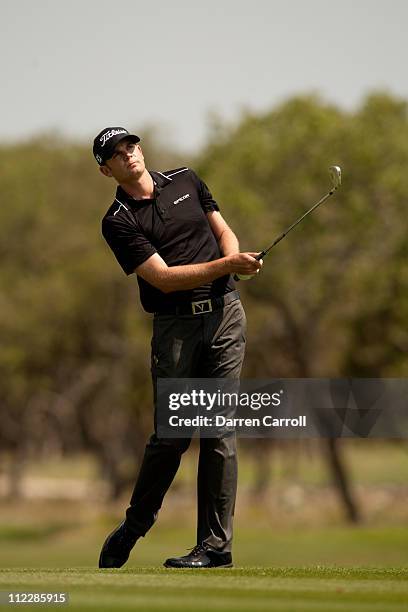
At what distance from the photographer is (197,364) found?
25.9 ft

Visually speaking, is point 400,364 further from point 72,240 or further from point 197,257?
point 197,257

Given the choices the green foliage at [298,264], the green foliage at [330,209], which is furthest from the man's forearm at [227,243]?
the green foliage at [330,209]

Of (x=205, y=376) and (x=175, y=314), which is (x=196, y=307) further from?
(x=205, y=376)

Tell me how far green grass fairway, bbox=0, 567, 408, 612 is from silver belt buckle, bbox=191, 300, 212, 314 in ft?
4.77

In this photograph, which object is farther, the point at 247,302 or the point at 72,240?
the point at 72,240

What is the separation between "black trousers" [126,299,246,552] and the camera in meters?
7.83

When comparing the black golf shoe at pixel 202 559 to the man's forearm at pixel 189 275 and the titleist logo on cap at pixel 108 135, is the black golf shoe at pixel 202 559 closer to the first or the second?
the man's forearm at pixel 189 275

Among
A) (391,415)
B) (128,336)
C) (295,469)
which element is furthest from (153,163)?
(391,415)

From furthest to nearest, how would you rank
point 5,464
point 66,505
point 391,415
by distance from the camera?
point 5,464, point 66,505, point 391,415

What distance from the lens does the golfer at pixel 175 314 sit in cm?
781

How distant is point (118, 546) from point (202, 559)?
1.86ft

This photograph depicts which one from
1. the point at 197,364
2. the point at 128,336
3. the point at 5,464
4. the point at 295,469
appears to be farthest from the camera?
the point at 5,464

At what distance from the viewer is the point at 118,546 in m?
8.06

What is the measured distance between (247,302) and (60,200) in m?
16.6
